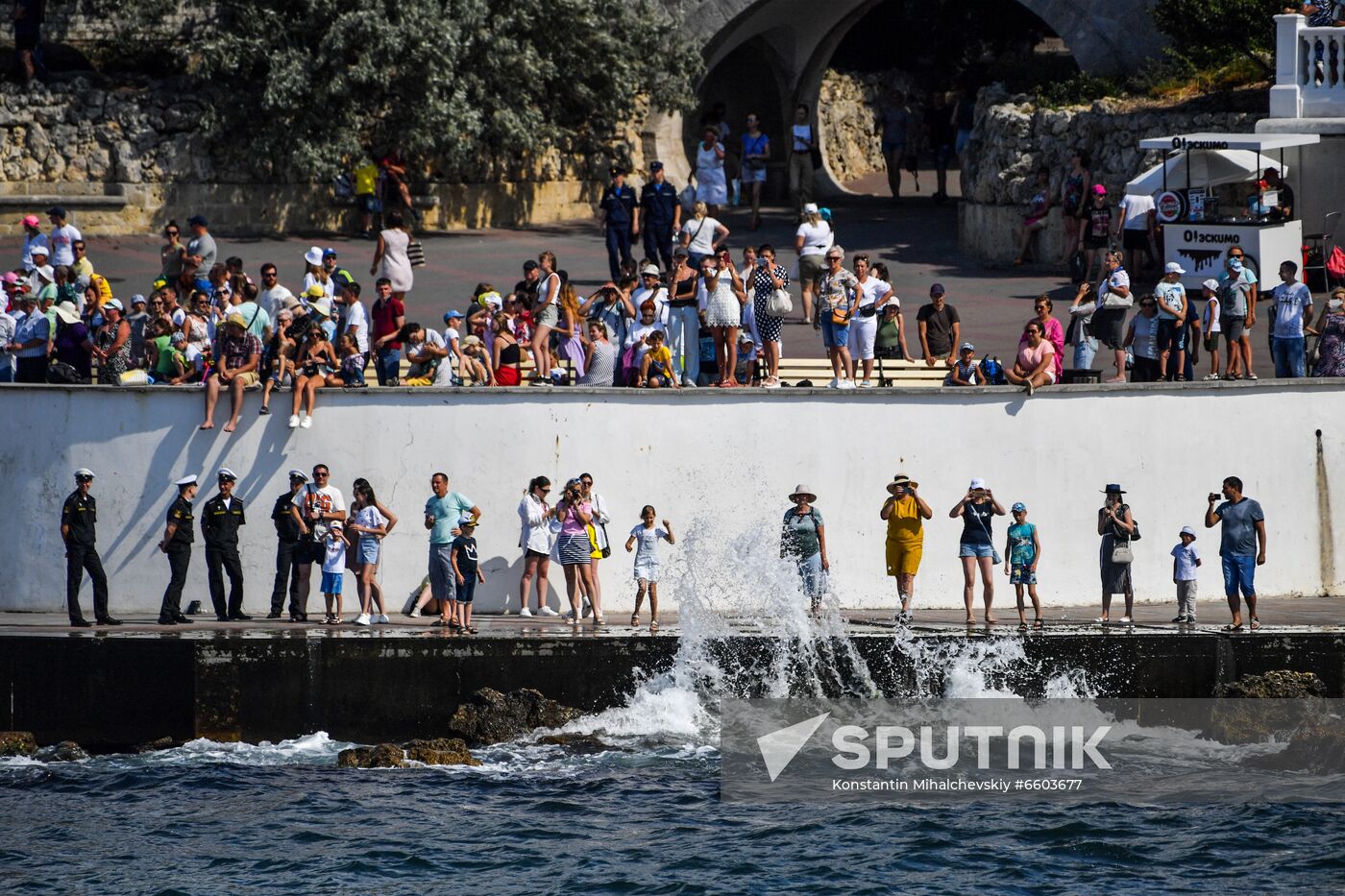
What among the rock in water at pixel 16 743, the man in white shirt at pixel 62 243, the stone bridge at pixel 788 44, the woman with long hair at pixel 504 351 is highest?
the stone bridge at pixel 788 44

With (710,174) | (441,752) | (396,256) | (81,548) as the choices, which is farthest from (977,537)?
(710,174)

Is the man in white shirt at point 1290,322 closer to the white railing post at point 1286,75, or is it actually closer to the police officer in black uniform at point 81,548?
the white railing post at point 1286,75

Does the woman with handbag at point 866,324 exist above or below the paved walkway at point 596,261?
below

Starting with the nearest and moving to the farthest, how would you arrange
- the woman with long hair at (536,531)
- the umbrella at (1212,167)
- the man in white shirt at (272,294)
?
the woman with long hair at (536,531) < the man in white shirt at (272,294) < the umbrella at (1212,167)

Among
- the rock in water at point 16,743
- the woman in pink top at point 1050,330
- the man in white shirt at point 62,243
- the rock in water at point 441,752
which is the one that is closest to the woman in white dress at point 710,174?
the man in white shirt at point 62,243

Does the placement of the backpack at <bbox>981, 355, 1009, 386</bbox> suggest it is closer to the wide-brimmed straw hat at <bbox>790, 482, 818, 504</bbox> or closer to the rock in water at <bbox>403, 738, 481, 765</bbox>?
the wide-brimmed straw hat at <bbox>790, 482, 818, 504</bbox>

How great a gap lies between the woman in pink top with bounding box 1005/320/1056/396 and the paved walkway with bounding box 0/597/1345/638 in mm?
2335

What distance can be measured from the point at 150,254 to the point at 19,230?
260 centimetres

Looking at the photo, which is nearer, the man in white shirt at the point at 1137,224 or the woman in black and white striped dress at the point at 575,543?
the woman in black and white striped dress at the point at 575,543

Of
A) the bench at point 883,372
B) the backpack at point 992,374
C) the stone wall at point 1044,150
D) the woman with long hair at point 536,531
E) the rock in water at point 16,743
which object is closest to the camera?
the rock in water at point 16,743

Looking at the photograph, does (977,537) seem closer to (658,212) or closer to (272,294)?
(272,294)

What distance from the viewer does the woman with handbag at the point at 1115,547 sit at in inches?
816

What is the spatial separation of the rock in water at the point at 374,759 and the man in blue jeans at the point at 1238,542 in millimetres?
8099

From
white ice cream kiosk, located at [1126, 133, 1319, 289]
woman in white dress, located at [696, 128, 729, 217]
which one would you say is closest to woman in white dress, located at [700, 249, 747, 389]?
white ice cream kiosk, located at [1126, 133, 1319, 289]
